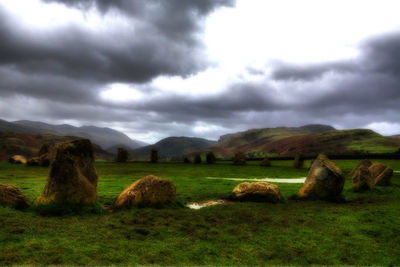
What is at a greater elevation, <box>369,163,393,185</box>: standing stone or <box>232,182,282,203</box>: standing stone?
<box>369,163,393,185</box>: standing stone

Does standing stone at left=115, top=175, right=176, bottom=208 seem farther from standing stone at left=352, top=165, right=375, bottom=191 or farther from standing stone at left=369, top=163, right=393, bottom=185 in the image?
standing stone at left=369, top=163, right=393, bottom=185

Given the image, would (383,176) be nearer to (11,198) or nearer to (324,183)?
(324,183)

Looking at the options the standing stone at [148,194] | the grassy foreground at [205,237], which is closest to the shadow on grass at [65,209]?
the grassy foreground at [205,237]

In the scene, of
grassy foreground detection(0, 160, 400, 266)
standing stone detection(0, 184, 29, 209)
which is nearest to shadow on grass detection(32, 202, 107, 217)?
grassy foreground detection(0, 160, 400, 266)

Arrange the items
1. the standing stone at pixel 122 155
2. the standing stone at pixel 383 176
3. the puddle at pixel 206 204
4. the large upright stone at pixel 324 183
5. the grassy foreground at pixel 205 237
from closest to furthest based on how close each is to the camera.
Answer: the grassy foreground at pixel 205 237 → the puddle at pixel 206 204 → the large upright stone at pixel 324 183 → the standing stone at pixel 383 176 → the standing stone at pixel 122 155

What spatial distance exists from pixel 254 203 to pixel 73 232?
9.84 m

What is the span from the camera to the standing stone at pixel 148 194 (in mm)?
13328

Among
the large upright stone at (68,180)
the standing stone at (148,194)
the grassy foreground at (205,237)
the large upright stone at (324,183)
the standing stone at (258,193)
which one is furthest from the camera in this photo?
the large upright stone at (324,183)

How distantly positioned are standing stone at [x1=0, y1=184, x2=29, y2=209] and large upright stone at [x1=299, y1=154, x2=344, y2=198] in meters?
15.6

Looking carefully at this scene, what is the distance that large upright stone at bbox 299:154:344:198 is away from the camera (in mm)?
16812

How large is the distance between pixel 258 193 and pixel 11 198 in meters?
12.8

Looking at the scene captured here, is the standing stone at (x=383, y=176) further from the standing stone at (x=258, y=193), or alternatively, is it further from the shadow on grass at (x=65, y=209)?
the shadow on grass at (x=65, y=209)

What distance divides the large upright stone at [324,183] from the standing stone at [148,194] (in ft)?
29.5

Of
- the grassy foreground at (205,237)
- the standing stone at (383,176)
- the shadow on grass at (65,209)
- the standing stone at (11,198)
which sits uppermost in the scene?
the standing stone at (383,176)
